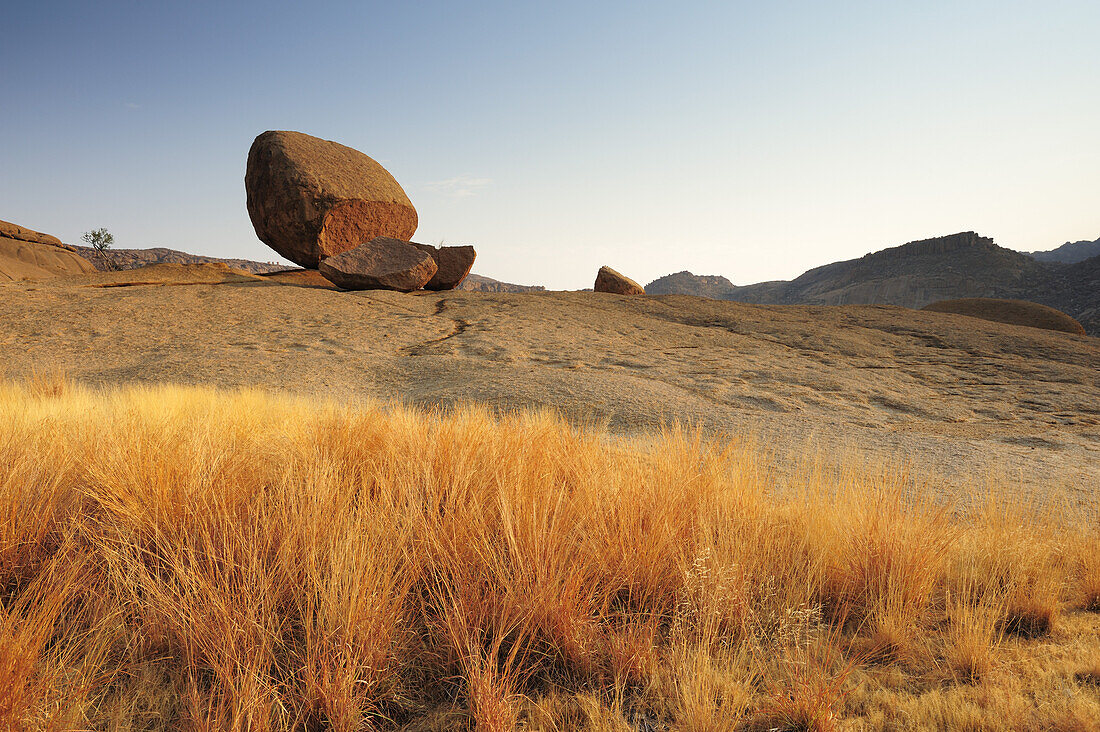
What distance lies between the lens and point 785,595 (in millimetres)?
1770

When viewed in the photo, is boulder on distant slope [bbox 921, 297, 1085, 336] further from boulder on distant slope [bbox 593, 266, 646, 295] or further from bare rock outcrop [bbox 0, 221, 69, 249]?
bare rock outcrop [bbox 0, 221, 69, 249]

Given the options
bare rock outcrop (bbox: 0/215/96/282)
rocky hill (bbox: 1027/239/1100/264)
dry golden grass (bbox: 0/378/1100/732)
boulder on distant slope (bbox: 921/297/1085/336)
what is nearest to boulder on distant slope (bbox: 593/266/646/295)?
boulder on distant slope (bbox: 921/297/1085/336)

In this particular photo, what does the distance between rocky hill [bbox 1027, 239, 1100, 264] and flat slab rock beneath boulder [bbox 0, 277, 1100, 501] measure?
325 feet

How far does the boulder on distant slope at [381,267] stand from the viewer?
9305 millimetres

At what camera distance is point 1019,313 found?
37.0 ft

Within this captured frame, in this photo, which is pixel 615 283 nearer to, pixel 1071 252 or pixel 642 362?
pixel 642 362

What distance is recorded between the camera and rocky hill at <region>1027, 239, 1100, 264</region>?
7969 cm

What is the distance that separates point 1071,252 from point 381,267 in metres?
115

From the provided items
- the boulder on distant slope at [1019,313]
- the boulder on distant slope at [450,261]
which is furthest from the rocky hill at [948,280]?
the boulder on distant slope at [450,261]

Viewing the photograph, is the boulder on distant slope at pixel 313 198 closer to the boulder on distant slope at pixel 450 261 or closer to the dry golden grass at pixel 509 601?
the boulder on distant slope at pixel 450 261

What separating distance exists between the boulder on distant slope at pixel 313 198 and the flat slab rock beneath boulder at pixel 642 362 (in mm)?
1573

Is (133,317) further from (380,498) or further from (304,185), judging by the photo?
(380,498)

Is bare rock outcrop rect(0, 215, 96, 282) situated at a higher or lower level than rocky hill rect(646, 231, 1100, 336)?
lower

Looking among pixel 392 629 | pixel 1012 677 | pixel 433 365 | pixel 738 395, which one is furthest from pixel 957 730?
pixel 433 365
